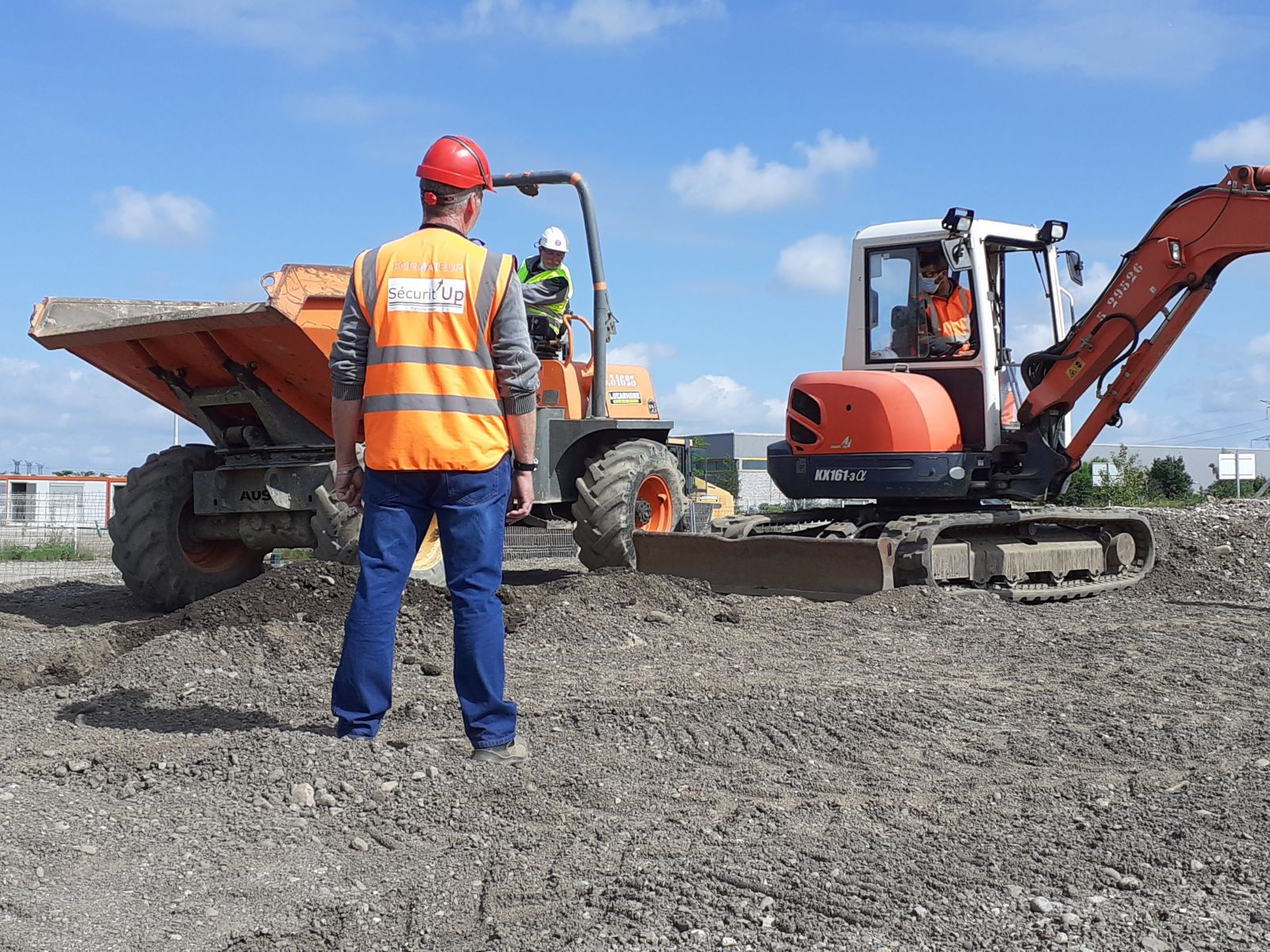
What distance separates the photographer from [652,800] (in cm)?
382

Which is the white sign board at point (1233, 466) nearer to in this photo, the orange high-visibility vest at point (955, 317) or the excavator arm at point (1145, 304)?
the excavator arm at point (1145, 304)

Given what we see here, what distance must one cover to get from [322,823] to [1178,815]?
2.40 meters

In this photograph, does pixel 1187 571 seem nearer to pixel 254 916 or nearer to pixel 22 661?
pixel 22 661

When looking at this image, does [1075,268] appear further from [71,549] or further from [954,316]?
[71,549]

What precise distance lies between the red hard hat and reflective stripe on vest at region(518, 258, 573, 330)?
5110mm

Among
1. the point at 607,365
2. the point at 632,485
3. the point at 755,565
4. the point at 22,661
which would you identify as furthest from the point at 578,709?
the point at 607,365

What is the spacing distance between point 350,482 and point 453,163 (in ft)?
3.71

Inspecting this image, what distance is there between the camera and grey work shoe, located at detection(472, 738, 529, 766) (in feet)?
13.5

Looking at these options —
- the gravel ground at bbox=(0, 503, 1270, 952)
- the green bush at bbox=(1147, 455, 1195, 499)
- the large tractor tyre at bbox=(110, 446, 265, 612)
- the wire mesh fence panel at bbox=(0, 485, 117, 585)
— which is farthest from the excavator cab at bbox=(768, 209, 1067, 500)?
the green bush at bbox=(1147, 455, 1195, 499)

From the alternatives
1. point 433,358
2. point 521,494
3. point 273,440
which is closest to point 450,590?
point 521,494

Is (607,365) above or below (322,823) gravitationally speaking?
above

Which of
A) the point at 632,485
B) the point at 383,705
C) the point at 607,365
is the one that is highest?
the point at 607,365

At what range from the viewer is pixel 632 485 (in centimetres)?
980

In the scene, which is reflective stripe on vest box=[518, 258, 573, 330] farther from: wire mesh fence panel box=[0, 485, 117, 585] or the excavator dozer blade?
wire mesh fence panel box=[0, 485, 117, 585]
